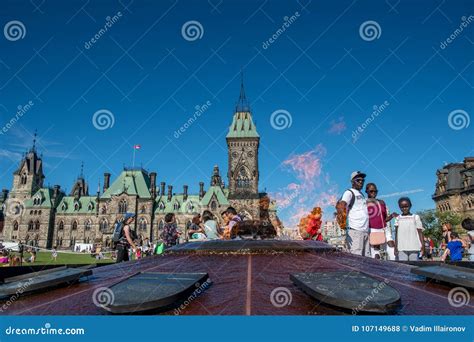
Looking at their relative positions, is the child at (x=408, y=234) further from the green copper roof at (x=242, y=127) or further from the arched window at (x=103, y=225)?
the arched window at (x=103, y=225)

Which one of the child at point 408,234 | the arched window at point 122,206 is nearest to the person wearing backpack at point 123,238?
the child at point 408,234

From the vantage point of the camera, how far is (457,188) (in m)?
45.3

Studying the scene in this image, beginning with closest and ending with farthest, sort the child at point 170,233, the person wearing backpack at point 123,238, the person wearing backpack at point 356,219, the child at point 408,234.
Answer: the person wearing backpack at point 356,219 < the child at point 408,234 < the person wearing backpack at point 123,238 < the child at point 170,233

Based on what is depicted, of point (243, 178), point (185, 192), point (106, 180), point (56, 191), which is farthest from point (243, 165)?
point (56, 191)

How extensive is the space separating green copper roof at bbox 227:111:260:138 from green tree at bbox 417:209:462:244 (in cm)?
2688

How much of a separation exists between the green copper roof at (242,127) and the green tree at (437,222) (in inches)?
1058

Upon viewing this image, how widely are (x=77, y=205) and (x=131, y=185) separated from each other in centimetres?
1136

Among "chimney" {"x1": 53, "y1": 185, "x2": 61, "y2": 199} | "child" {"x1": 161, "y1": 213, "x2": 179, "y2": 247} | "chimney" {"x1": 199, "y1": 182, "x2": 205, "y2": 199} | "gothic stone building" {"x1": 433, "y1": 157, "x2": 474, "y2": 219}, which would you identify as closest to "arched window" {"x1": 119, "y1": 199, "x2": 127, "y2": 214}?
"chimney" {"x1": 199, "y1": 182, "x2": 205, "y2": 199}

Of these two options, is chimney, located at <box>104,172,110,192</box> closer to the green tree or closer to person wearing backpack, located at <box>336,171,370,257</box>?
the green tree

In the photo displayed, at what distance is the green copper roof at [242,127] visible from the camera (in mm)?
57812

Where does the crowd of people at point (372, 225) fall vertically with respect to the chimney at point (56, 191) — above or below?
below

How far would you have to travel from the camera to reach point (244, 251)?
12.6ft

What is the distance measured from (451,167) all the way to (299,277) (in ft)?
171

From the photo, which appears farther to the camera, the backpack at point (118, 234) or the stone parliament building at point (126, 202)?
the stone parliament building at point (126, 202)
